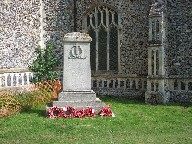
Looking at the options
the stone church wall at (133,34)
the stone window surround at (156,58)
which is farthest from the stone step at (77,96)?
the stone church wall at (133,34)

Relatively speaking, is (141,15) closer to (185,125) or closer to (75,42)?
(75,42)

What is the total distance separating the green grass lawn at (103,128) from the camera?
8781mm

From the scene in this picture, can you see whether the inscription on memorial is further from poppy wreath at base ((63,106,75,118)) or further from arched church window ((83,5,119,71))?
arched church window ((83,5,119,71))

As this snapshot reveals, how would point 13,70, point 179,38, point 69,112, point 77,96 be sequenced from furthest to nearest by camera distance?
point 13,70, point 179,38, point 77,96, point 69,112

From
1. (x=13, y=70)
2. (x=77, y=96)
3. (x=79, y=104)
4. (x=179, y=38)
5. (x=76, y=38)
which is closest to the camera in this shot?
(x=79, y=104)

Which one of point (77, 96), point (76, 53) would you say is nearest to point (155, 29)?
point (76, 53)

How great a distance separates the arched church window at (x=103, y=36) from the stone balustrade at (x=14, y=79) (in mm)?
3098

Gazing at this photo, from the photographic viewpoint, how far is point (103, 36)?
1698cm

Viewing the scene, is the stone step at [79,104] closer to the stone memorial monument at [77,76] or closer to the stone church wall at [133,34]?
the stone memorial monument at [77,76]

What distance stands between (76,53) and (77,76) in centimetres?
72

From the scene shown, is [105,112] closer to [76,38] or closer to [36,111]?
[36,111]

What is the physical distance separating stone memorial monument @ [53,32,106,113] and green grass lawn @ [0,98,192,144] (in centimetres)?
78

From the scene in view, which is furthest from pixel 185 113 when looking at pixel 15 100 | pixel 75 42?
pixel 15 100

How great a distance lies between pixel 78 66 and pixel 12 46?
499 cm
